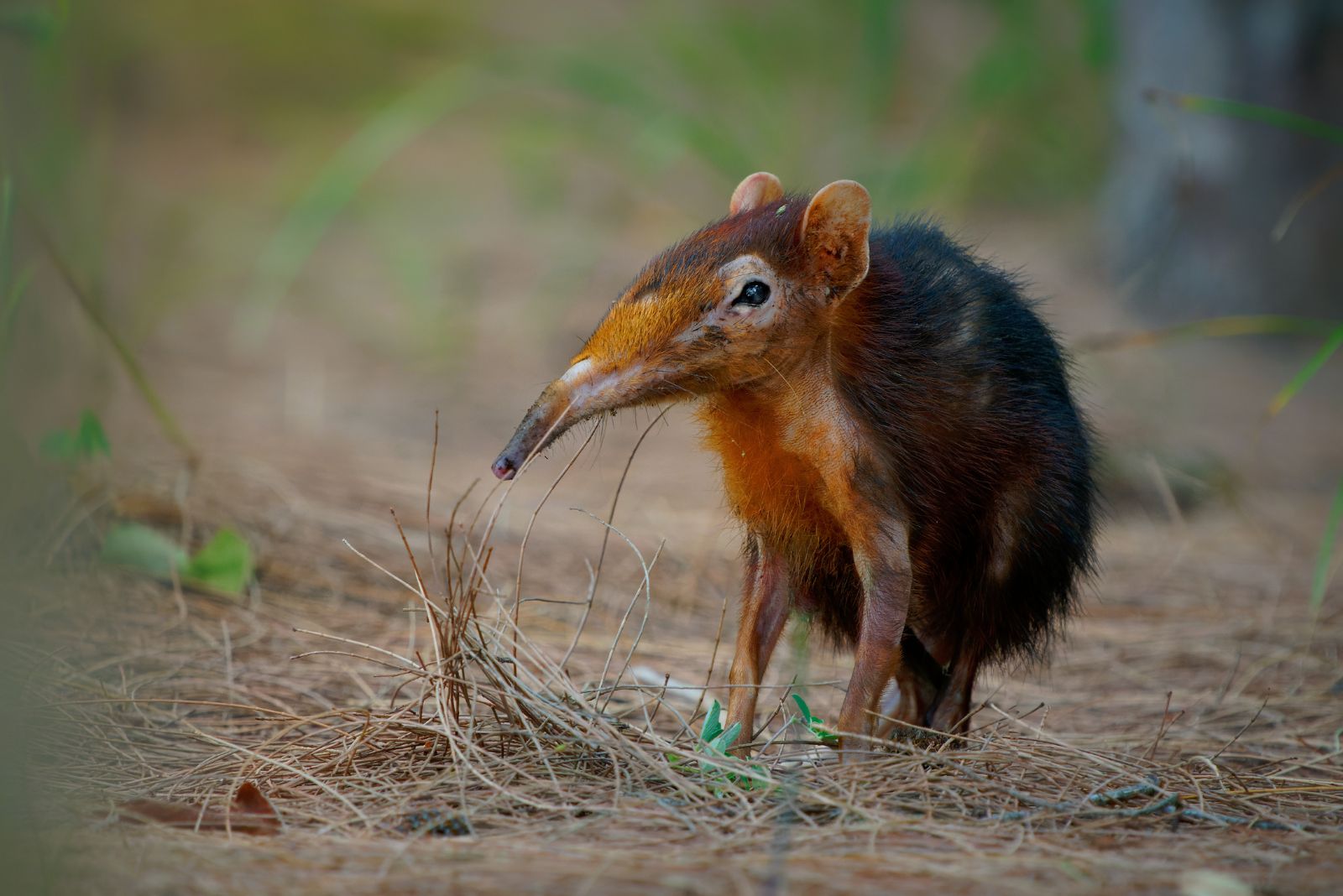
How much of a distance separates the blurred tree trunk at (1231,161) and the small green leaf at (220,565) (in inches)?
224

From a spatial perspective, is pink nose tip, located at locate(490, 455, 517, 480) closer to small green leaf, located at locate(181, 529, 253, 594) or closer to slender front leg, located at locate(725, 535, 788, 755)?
slender front leg, located at locate(725, 535, 788, 755)

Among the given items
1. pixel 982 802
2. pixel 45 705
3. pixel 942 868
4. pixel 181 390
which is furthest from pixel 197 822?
pixel 181 390

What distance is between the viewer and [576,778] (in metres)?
2.67

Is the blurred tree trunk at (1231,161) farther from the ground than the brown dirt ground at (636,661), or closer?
farther from the ground

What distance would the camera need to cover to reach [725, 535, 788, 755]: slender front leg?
3078 mm

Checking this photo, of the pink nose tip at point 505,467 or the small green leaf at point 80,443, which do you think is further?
the small green leaf at point 80,443

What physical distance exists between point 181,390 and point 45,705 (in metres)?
4.46

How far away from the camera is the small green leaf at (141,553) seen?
3.96 metres

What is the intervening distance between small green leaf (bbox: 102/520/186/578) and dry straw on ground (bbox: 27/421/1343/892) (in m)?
0.08

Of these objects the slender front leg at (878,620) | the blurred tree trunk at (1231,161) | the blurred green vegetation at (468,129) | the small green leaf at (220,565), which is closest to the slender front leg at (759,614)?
the slender front leg at (878,620)

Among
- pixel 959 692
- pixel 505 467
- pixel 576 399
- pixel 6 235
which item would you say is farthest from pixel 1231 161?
pixel 6 235

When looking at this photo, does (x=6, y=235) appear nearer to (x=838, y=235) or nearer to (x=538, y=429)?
(x=538, y=429)

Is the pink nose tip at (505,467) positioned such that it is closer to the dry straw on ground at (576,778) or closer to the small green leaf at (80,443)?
the dry straw on ground at (576,778)

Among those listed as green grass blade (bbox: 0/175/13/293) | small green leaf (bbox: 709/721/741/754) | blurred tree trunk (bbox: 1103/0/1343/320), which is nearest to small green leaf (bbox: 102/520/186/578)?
green grass blade (bbox: 0/175/13/293)
